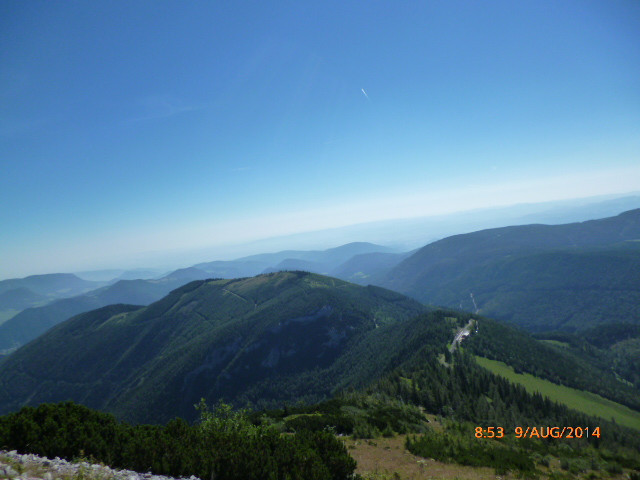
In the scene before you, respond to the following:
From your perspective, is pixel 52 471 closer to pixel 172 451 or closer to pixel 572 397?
pixel 172 451

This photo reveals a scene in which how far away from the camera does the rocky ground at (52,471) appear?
15828mm

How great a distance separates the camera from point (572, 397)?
109 m

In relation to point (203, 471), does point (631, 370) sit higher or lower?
lower

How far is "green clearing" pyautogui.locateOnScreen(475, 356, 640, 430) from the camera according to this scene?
3932 inches

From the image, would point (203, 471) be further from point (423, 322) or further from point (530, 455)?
point (423, 322)

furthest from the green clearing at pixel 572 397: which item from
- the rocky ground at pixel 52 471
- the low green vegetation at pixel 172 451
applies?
the rocky ground at pixel 52 471

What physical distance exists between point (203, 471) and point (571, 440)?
63425 mm

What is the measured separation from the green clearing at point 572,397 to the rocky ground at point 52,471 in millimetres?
119431

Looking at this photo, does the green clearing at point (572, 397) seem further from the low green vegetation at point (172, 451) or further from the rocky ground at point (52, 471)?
the rocky ground at point (52, 471)

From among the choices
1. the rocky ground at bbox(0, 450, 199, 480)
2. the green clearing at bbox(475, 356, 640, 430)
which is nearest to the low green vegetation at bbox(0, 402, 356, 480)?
the rocky ground at bbox(0, 450, 199, 480)

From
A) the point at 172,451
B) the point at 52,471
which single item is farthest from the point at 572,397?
the point at 52,471

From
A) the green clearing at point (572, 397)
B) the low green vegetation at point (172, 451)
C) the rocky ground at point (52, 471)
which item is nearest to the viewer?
the rocky ground at point (52, 471)

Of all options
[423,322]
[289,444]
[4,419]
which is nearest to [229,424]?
[289,444]

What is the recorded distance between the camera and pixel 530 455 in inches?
1395
